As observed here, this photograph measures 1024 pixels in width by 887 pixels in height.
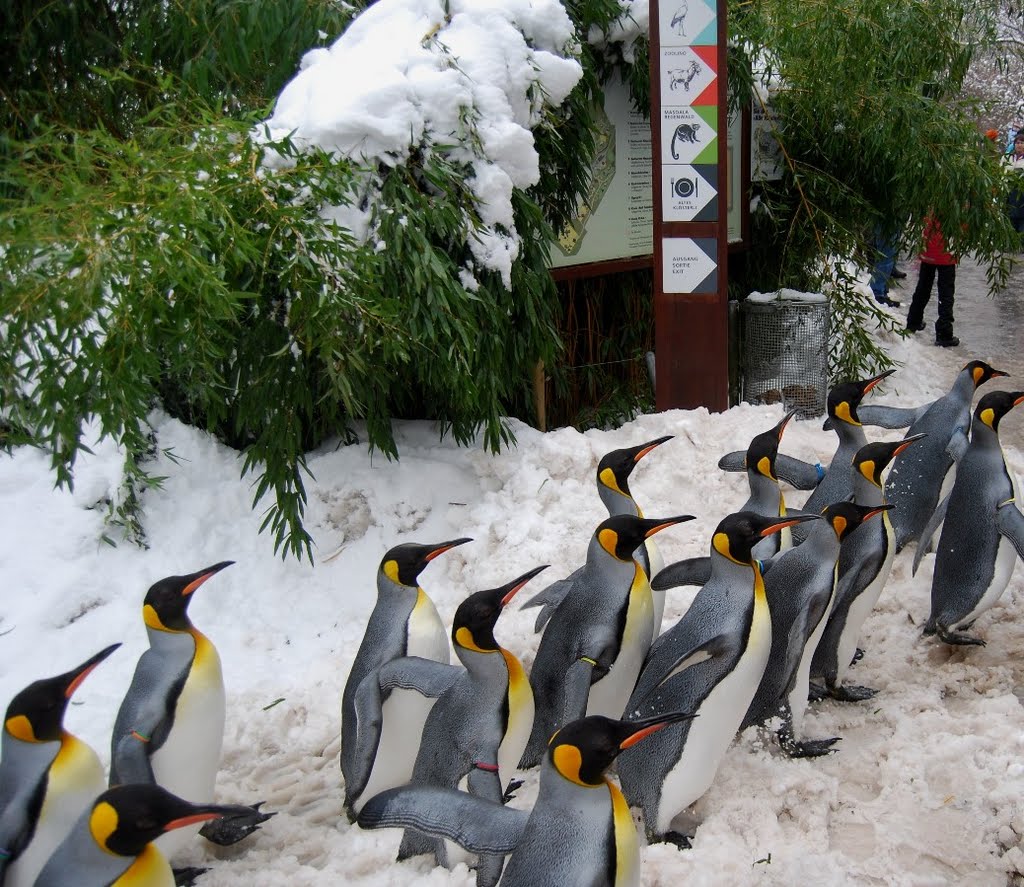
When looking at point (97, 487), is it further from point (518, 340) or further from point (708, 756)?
point (708, 756)

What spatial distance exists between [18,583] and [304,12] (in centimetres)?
220

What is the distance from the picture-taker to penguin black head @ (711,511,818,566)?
7.68 ft

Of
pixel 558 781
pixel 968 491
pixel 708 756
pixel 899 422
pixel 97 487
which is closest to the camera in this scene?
pixel 558 781

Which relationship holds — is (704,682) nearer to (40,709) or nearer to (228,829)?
(228,829)

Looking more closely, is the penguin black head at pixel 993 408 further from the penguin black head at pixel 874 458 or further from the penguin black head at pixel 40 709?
the penguin black head at pixel 40 709

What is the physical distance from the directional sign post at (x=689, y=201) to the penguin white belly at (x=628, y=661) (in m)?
2.20

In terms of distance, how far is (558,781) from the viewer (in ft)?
5.59

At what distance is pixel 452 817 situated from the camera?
5.84 feet

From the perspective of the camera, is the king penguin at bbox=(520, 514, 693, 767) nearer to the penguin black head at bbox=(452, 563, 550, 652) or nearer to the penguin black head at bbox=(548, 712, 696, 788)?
the penguin black head at bbox=(452, 563, 550, 652)

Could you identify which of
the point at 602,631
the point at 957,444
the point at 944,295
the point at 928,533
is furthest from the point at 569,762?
the point at 944,295

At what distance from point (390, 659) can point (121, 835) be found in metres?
0.91

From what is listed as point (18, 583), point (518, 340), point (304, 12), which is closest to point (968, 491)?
point (518, 340)

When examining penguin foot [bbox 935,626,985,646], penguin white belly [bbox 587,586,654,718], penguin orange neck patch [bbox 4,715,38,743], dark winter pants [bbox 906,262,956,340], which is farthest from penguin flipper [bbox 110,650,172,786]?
dark winter pants [bbox 906,262,956,340]

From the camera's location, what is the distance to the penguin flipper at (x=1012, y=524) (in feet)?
9.68
